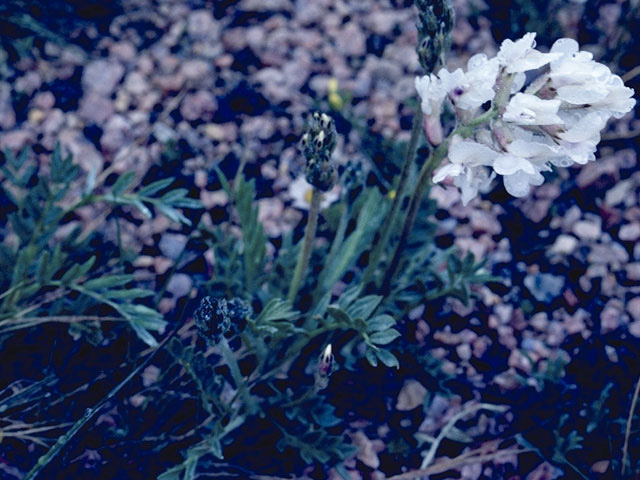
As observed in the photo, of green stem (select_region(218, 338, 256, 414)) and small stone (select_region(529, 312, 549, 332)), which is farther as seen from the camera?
small stone (select_region(529, 312, 549, 332))

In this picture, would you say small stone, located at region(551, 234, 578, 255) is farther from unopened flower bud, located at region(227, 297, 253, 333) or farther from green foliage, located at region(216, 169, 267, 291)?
unopened flower bud, located at region(227, 297, 253, 333)

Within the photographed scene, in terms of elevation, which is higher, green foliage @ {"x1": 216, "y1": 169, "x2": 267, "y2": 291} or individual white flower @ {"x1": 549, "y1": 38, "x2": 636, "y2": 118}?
individual white flower @ {"x1": 549, "y1": 38, "x2": 636, "y2": 118}

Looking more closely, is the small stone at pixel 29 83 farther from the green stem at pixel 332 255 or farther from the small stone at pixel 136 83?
the green stem at pixel 332 255

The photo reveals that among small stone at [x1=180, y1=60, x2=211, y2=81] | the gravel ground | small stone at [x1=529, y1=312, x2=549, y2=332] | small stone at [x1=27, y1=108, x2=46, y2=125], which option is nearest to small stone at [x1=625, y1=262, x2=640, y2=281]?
the gravel ground

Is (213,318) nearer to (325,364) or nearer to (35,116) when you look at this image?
(325,364)

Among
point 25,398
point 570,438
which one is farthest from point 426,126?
point 25,398

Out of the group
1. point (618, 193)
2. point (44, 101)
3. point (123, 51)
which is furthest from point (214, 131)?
point (618, 193)

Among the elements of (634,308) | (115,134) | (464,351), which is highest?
(115,134)
